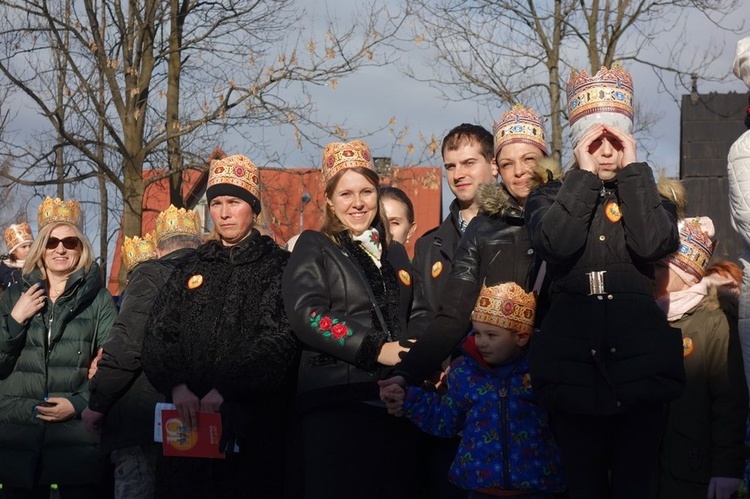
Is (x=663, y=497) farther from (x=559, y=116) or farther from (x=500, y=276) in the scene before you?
(x=559, y=116)

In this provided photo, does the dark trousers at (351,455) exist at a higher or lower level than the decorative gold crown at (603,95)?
lower

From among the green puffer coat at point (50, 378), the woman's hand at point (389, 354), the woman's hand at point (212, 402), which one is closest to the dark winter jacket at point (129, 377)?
the green puffer coat at point (50, 378)

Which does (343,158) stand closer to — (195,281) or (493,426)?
(195,281)

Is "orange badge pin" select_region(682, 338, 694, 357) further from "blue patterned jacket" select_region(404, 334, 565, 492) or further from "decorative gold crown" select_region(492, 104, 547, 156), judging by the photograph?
"decorative gold crown" select_region(492, 104, 547, 156)

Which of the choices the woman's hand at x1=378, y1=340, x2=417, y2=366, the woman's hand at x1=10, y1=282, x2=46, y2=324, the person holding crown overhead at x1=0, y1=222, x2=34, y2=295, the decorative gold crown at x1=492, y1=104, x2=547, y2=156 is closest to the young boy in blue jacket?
the woman's hand at x1=378, y1=340, x2=417, y2=366

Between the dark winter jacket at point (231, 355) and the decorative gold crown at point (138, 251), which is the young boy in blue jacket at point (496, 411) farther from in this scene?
the decorative gold crown at point (138, 251)

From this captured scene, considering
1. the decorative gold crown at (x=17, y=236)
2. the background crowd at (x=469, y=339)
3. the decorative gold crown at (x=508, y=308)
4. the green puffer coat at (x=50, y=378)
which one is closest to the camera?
the background crowd at (x=469, y=339)

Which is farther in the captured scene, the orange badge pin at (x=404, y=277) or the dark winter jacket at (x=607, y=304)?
the orange badge pin at (x=404, y=277)

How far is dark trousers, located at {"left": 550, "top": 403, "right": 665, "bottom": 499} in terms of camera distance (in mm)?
4539

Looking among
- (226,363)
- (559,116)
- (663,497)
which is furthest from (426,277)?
(559,116)

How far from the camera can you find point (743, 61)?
4.78 metres

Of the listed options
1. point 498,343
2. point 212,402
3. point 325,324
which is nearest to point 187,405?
point 212,402

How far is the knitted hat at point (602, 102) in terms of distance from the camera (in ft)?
15.5

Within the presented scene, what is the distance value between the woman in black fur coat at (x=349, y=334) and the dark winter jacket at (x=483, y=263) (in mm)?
230
